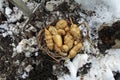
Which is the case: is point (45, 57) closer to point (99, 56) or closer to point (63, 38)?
point (63, 38)

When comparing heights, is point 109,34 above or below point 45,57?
above

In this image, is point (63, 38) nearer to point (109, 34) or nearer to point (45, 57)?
point (45, 57)

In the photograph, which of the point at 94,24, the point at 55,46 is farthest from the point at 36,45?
the point at 94,24

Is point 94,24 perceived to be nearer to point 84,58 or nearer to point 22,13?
point 84,58

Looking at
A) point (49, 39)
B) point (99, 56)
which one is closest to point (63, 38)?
point (49, 39)

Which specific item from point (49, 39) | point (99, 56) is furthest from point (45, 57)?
point (99, 56)

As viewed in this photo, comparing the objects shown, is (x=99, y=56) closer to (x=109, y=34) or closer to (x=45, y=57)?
(x=109, y=34)
